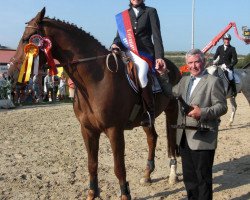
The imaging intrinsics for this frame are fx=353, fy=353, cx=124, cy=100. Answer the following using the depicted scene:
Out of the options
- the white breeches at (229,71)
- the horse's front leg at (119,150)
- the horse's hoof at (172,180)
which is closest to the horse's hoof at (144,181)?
the horse's hoof at (172,180)

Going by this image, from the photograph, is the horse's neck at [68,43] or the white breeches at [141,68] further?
the white breeches at [141,68]

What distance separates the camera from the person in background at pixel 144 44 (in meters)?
4.54

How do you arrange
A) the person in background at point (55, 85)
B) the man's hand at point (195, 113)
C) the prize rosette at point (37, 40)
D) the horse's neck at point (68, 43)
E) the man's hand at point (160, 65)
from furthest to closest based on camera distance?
the person in background at point (55, 85)
the man's hand at point (160, 65)
the horse's neck at point (68, 43)
the prize rosette at point (37, 40)
the man's hand at point (195, 113)

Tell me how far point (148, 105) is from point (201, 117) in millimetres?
1351

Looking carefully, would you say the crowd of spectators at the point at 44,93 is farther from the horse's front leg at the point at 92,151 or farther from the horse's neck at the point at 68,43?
the horse's neck at the point at 68,43

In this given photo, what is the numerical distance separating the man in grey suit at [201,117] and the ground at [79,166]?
1.37m

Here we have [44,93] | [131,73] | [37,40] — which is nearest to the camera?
[37,40]

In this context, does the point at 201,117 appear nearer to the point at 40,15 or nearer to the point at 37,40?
the point at 37,40

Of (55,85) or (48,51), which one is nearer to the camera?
(48,51)

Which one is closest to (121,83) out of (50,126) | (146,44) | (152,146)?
(146,44)

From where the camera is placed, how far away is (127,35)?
475cm

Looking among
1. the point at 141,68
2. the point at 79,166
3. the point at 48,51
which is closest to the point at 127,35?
the point at 141,68

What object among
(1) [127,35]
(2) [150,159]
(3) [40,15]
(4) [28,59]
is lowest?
(2) [150,159]

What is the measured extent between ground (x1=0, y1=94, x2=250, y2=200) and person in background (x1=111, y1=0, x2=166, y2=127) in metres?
1.37
